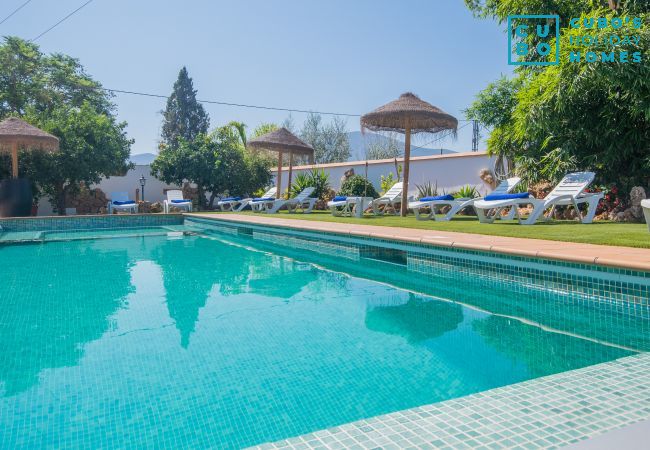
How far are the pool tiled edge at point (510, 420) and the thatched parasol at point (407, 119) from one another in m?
9.30

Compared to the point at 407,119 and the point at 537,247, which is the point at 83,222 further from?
the point at 537,247

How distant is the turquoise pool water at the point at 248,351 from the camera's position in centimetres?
214

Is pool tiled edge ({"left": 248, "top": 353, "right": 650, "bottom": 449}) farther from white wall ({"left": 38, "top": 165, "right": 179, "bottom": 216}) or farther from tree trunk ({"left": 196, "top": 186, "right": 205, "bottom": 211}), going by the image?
white wall ({"left": 38, "top": 165, "right": 179, "bottom": 216})

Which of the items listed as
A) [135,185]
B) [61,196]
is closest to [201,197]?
[135,185]

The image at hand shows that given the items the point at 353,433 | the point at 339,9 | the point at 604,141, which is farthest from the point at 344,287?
the point at 339,9

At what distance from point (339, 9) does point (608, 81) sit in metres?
11.1

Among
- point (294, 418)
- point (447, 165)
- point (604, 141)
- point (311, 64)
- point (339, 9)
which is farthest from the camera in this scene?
point (311, 64)

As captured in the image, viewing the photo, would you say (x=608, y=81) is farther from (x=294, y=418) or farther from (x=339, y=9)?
(x=339, y=9)

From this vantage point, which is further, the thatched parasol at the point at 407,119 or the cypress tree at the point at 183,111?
the cypress tree at the point at 183,111

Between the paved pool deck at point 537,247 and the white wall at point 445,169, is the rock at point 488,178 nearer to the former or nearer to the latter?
the white wall at point 445,169

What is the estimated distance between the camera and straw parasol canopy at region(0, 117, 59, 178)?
1295 centimetres

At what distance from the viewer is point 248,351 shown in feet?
10.1

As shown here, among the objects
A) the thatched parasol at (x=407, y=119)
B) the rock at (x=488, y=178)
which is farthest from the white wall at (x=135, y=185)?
the rock at (x=488, y=178)

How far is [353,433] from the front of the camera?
1.44 metres
